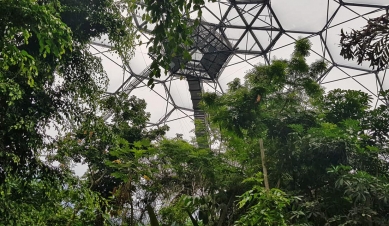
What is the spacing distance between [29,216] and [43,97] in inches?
81.1

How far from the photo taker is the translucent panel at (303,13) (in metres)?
16.4

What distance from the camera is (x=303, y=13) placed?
16.8 metres

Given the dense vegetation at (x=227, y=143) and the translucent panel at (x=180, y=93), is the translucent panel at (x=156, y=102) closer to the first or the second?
the translucent panel at (x=180, y=93)

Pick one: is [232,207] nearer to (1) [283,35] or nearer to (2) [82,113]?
(2) [82,113]

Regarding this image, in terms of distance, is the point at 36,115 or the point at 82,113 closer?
the point at 36,115

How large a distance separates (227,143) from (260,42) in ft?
31.9

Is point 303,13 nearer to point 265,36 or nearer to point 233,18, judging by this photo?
point 265,36

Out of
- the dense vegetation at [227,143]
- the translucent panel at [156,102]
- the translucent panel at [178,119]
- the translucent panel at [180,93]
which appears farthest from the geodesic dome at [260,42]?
the dense vegetation at [227,143]

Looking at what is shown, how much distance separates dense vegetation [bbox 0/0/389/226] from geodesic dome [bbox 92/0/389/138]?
25.2ft

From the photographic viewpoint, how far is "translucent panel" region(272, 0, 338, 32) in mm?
16438

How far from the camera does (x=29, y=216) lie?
21.1 ft

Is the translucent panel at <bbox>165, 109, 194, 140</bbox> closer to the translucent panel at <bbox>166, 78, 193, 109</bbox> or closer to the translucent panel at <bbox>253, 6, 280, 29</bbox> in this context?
the translucent panel at <bbox>166, 78, 193, 109</bbox>

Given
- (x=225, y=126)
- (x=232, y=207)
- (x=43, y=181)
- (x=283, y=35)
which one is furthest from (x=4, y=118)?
(x=283, y=35)

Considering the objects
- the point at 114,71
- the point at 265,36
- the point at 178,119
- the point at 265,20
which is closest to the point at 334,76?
the point at 265,36
